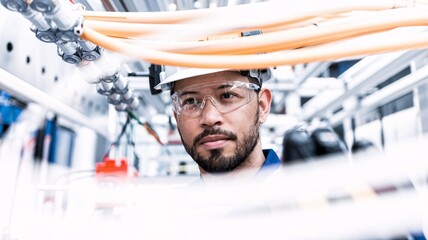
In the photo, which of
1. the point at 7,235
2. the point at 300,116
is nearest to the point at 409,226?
the point at 7,235

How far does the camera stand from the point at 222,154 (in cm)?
98

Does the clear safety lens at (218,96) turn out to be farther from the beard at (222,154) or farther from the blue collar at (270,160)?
the blue collar at (270,160)

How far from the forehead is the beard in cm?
13

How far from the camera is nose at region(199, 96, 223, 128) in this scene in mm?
959

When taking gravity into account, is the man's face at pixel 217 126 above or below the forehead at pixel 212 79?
below

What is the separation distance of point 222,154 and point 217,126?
0.08m

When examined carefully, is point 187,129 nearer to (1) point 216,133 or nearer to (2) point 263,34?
(1) point 216,133

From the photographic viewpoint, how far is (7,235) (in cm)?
97

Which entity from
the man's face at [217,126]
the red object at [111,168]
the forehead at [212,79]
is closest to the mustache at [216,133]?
the man's face at [217,126]

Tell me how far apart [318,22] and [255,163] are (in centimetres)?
56

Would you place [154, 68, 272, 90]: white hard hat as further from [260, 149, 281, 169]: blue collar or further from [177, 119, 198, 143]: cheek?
[260, 149, 281, 169]: blue collar

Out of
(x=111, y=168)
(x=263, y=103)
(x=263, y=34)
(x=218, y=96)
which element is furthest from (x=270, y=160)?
(x=263, y=34)

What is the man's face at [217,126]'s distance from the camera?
967 millimetres

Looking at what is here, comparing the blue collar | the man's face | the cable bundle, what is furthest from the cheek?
the cable bundle
